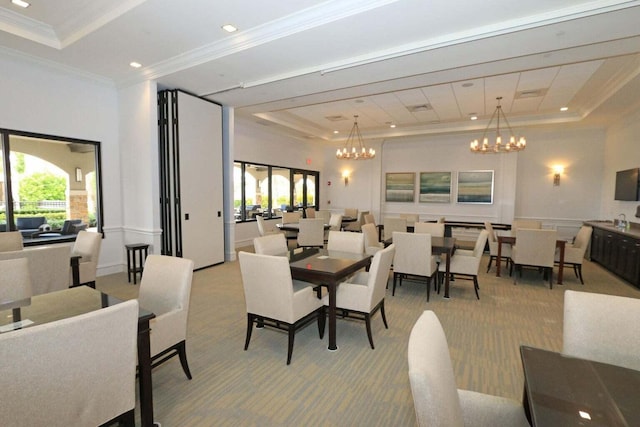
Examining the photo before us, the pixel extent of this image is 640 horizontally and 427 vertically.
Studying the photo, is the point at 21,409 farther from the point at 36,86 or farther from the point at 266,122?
the point at 266,122

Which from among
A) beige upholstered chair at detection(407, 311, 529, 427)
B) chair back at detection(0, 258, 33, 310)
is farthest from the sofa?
beige upholstered chair at detection(407, 311, 529, 427)

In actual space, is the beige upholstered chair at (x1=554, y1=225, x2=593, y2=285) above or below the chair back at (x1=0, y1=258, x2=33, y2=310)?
below

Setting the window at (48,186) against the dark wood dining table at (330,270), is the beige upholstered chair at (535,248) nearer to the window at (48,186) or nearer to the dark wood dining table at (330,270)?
the dark wood dining table at (330,270)

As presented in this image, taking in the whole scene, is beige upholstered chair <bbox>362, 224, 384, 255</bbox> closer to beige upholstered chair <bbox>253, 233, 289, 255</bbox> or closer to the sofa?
beige upholstered chair <bbox>253, 233, 289, 255</bbox>

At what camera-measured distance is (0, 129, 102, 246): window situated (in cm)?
450

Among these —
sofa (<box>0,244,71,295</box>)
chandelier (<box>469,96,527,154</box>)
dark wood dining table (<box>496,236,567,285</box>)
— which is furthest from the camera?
chandelier (<box>469,96,527,154</box>)

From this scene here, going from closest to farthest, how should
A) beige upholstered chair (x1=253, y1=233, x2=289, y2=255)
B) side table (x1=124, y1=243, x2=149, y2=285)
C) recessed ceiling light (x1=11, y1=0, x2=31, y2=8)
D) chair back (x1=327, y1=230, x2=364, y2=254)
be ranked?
recessed ceiling light (x1=11, y1=0, x2=31, y2=8)
beige upholstered chair (x1=253, y1=233, x2=289, y2=255)
chair back (x1=327, y1=230, x2=364, y2=254)
side table (x1=124, y1=243, x2=149, y2=285)

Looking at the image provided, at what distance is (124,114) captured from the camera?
18.1ft

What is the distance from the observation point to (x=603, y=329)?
151cm

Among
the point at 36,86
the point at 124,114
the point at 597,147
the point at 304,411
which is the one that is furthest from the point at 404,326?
the point at 597,147

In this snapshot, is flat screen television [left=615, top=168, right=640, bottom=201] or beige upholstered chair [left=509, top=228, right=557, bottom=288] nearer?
beige upholstered chair [left=509, top=228, right=557, bottom=288]

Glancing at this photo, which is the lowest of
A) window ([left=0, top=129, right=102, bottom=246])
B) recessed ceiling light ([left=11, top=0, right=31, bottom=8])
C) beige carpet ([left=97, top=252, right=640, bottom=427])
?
beige carpet ([left=97, top=252, right=640, bottom=427])

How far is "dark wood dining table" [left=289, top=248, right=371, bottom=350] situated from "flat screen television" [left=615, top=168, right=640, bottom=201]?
5.88 metres

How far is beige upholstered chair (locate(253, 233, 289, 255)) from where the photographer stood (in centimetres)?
375
